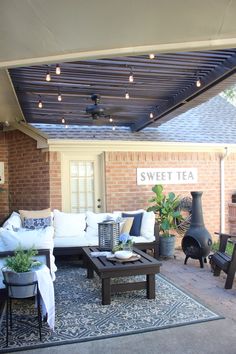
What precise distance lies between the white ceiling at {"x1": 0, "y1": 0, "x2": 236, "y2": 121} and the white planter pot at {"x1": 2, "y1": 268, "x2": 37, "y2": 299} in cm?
202


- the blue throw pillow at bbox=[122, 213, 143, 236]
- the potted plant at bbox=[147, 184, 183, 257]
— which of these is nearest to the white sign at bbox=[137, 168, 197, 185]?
the potted plant at bbox=[147, 184, 183, 257]

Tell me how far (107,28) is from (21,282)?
2.47 metres

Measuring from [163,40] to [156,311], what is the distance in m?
3.09

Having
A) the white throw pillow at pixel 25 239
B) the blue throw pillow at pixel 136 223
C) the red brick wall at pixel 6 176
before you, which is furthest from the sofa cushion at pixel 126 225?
the red brick wall at pixel 6 176

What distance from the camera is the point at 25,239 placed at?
3980 mm

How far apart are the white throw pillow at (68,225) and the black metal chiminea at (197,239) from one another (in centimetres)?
208

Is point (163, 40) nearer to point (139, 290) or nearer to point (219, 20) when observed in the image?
point (219, 20)

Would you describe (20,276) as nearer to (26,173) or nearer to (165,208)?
(165,208)

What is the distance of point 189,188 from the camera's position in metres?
8.28

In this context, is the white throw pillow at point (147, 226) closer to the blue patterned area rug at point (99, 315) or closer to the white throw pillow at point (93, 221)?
the white throw pillow at point (93, 221)

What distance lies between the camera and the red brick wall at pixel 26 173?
7625 millimetres

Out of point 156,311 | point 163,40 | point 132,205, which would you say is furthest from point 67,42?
point 132,205

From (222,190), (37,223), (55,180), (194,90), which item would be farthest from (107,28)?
(222,190)

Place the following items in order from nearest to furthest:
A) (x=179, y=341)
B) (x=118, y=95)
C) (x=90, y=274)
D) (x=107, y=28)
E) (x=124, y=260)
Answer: (x=107, y=28)
(x=179, y=341)
(x=124, y=260)
(x=90, y=274)
(x=118, y=95)
